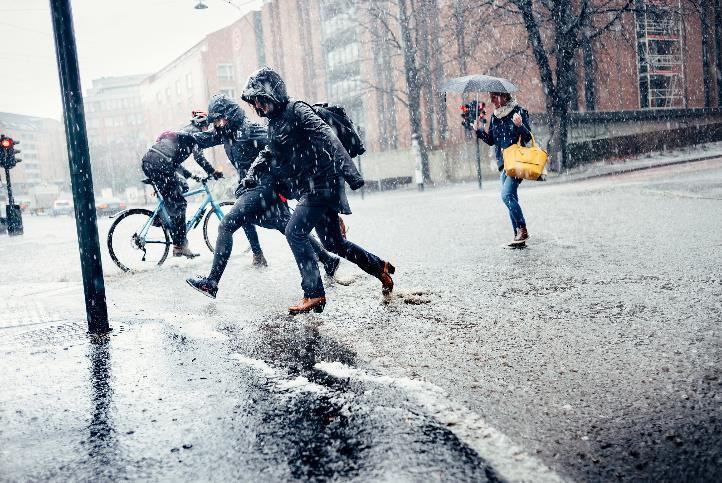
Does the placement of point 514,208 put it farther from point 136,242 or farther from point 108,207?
point 108,207

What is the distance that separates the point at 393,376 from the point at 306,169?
202 centimetres

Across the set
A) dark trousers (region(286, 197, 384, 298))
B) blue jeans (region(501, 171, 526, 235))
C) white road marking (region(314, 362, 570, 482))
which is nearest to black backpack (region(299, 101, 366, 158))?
dark trousers (region(286, 197, 384, 298))

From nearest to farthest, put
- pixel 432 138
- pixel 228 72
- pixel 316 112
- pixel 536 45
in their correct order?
pixel 316 112, pixel 536 45, pixel 432 138, pixel 228 72

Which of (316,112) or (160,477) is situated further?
(316,112)

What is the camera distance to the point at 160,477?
2209 millimetres

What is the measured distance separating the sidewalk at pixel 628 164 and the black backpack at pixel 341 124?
16.7 metres

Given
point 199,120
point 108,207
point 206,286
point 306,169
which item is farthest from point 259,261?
point 108,207

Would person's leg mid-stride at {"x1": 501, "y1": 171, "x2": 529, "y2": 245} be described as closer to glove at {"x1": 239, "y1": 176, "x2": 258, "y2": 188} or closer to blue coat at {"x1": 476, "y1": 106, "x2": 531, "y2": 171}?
blue coat at {"x1": 476, "y1": 106, "x2": 531, "y2": 171}

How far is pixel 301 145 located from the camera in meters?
4.57

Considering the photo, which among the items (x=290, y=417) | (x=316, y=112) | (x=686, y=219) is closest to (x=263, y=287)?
(x=316, y=112)

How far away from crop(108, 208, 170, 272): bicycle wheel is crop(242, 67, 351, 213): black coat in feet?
12.1

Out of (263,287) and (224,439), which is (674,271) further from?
(224,439)

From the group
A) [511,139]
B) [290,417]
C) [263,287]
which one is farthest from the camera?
[511,139]

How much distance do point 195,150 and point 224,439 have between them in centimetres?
578
